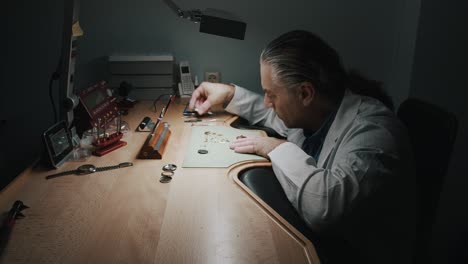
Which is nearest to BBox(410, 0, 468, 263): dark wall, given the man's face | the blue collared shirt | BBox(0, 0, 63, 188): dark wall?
the blue collared shirt

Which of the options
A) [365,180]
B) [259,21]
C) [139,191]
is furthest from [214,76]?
[365,180]

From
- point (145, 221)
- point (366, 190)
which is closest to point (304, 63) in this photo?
point (366, 190)

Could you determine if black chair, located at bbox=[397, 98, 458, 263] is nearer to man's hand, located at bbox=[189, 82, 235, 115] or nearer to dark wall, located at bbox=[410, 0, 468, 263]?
dark wall, located at bbox=[410, 0, 468, 263]

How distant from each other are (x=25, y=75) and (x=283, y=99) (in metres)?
1.48

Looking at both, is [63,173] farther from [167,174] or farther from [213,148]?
[213,148]

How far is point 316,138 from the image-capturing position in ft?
4.21

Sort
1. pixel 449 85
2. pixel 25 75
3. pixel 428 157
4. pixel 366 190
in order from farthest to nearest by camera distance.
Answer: pixel 25 75
pixel 449 85
pixel 428 157
pixel 366 190

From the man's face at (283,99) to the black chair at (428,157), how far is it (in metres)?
0.35

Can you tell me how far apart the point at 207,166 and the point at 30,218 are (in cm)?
51

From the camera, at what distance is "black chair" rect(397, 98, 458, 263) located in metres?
0.99

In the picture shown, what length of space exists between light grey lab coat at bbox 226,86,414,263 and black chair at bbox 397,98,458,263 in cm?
10

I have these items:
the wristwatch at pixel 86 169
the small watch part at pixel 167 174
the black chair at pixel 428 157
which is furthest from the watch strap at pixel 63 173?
the black chair at pixel 428 157

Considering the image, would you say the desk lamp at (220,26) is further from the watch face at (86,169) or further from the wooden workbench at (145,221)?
the watch face at (86,169)

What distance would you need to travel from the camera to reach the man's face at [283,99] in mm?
1174
